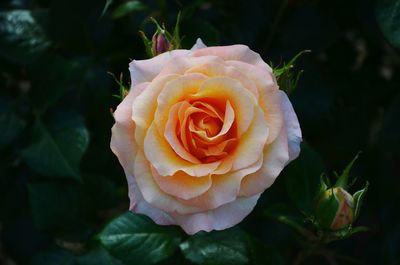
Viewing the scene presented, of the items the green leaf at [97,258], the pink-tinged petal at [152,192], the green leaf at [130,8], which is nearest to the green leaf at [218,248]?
the green leaf at [97,258]

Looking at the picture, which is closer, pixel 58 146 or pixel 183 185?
pixel 183 185

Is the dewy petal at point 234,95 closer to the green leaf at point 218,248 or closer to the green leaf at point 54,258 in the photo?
the green leaf at point 218,248

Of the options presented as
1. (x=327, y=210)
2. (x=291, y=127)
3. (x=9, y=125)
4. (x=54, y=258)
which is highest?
(x=291, y=127)

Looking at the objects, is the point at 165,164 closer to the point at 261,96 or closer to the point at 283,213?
the point at 261,96

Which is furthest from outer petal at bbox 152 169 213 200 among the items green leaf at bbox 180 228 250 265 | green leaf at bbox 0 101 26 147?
green leaf at bbox 0 101 26 147

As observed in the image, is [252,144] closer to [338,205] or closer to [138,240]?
[338,205]

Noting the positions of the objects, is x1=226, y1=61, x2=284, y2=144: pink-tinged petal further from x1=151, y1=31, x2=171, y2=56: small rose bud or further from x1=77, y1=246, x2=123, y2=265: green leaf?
x1=77, y1=246, x2=123, y2=265: green leaf

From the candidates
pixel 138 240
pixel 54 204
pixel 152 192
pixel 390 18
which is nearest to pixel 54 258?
pixel 54 204
